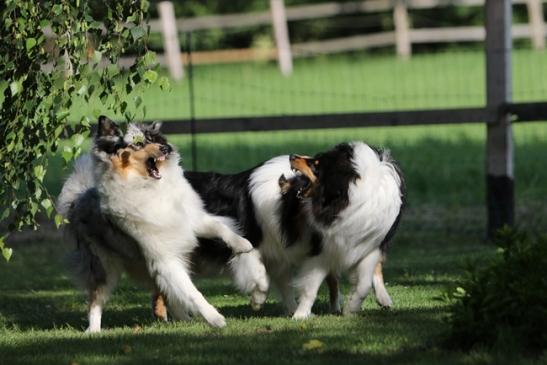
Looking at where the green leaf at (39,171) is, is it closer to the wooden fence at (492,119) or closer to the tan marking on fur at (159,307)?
the tan marking on fur at (159,307)

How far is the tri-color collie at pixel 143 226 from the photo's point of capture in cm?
712

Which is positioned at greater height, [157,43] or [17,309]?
[157,43]

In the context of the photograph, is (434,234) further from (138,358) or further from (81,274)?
(138,358)

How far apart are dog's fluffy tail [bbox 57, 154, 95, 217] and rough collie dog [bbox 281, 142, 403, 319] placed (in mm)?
1337

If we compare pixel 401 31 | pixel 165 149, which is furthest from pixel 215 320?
pixel 401 31

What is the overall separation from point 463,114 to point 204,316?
4.61m

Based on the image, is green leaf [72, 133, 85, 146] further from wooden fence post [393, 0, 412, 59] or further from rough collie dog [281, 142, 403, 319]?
wooden fence post [393, 0, 412, 59]

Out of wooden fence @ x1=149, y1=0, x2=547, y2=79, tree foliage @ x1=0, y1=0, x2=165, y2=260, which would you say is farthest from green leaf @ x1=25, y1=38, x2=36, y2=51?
wooden fence @ x1=149, y1=0, x2=547, y2=79

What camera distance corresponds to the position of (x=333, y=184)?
7387 mm

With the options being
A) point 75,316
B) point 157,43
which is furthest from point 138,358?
point 157,43

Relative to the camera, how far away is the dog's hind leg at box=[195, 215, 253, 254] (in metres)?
7.41

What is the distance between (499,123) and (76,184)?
4.63 metres

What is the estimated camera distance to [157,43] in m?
27.0

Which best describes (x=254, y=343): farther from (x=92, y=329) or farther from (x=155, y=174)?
(x=92, y=329)
